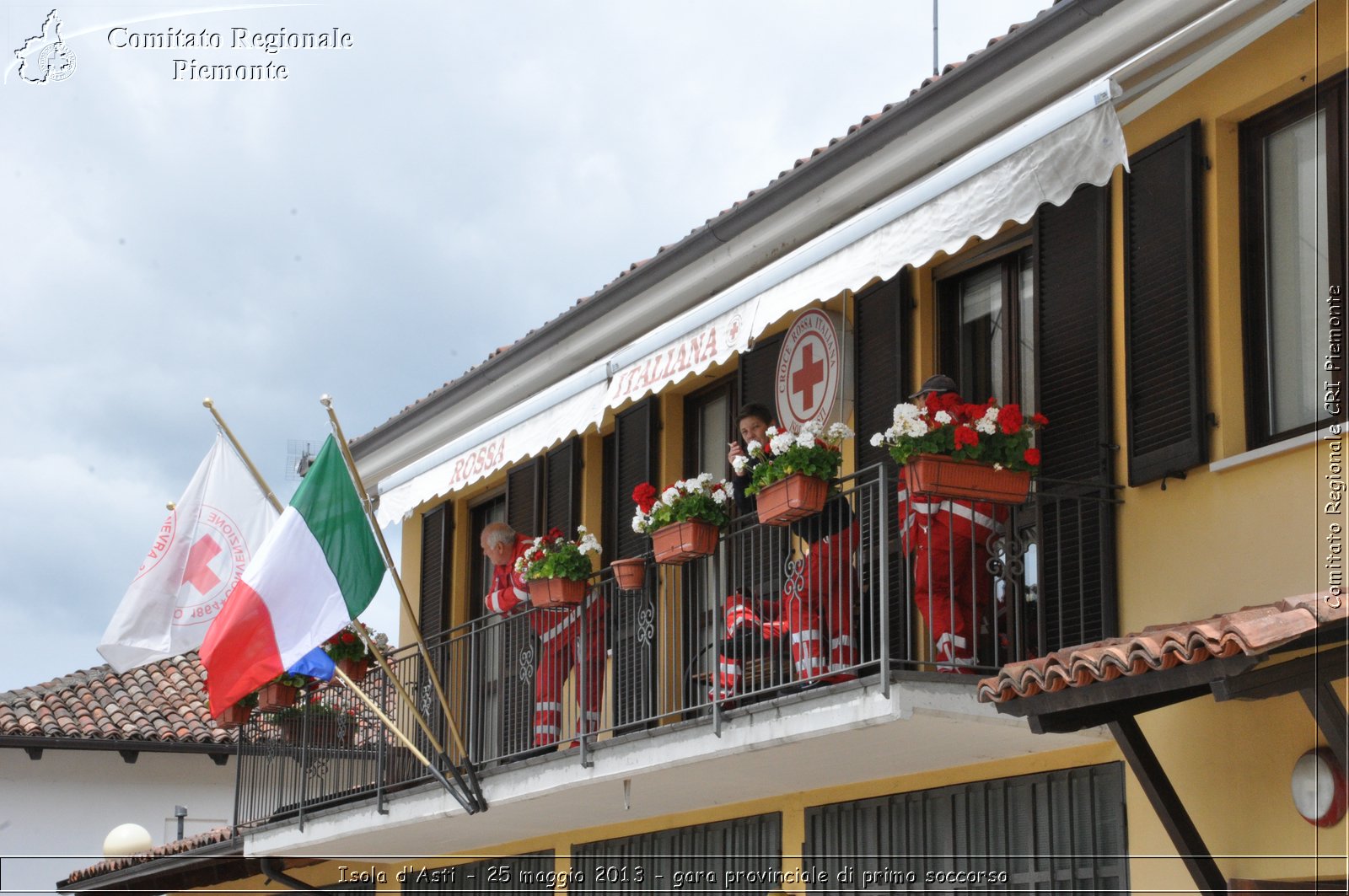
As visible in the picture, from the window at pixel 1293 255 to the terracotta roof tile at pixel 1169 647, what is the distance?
1016mm

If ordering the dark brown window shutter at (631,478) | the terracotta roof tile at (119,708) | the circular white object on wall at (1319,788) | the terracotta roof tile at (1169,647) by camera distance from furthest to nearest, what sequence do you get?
the terracotta roof tile at (119,708) → the dark brown window shutter at (631,478) → the circular white object on wall at (1319,788) → the terracotta roof tile at (1169,647)

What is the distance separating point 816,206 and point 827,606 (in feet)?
7.86

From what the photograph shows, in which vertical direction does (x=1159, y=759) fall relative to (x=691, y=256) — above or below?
below

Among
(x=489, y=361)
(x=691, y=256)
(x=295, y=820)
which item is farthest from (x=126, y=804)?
(x=691, y=256)

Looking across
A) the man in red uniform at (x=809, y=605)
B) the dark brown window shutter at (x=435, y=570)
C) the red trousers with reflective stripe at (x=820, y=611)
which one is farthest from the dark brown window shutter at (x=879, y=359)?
the dark brown window shutter at (x=435, y=570)

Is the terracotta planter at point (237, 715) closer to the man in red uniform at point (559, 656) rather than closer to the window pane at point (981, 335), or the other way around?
the man in red uniform at point (559, 656)

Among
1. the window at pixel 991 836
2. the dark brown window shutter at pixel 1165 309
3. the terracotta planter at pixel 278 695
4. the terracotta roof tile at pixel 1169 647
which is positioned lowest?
the window at pixel 991 836

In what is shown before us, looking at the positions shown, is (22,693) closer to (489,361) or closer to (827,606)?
(489,361)

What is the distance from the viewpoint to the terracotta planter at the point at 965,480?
8359 mm

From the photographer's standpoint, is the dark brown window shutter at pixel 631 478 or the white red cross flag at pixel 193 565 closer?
the dark brown window shutter at pixel 631 478

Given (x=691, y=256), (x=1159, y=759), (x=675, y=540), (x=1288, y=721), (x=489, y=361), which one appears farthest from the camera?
(x=489, y=361)

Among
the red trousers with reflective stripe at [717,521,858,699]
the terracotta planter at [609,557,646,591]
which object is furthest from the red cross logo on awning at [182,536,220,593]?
the red trousers with reflective stripe at [717,521,858,699]

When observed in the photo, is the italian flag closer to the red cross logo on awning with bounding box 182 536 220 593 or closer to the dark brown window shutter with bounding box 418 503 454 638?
the red cross logo on awning with bounding box 182 536 220 593

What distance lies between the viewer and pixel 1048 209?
30.9 feet
